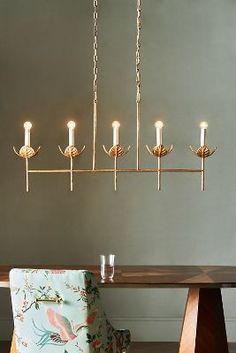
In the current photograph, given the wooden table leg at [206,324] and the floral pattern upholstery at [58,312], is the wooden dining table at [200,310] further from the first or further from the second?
the floral pattern upholstery at [58,312]

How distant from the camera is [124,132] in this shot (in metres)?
5.51

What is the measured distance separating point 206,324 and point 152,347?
1162 mm

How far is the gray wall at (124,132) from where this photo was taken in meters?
5.48

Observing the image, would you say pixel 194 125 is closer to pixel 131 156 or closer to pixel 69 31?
pixel 131 156

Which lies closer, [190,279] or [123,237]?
[190,279]

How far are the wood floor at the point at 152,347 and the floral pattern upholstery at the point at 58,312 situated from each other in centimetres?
178

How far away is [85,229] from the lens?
5484mm

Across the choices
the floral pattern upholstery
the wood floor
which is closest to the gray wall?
the wood floor

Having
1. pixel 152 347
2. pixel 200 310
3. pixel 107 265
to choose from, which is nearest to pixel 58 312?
pixel 107 265

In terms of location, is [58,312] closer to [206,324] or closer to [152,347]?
[206,324]

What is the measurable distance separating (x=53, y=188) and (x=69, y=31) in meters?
1.17

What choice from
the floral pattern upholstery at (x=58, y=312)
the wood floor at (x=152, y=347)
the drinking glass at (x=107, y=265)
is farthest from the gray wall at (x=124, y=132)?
the floral pattern upholstery at (x=58, y=312)

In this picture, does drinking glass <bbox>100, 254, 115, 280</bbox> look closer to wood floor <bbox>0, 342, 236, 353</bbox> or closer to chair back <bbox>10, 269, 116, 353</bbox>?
chair back <bbox>10, 269, 116, 353</bbox>

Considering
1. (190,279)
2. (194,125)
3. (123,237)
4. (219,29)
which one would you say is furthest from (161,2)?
(190,279)
